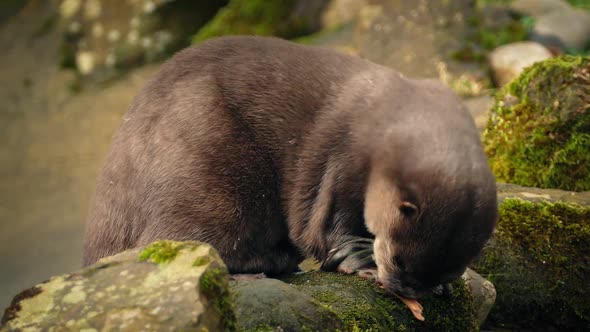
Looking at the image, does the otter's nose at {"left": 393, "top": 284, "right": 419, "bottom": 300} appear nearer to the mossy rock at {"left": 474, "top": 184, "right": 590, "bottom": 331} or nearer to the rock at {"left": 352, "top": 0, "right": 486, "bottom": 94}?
the mossy rock at {"left": 474, "top": 184, "right": 590, "bottom": 331}

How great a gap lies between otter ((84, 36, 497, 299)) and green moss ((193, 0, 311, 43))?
7403 millimetres

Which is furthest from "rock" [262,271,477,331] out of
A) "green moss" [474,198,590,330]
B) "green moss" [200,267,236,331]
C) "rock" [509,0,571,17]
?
"rock" [509,0,571,17]

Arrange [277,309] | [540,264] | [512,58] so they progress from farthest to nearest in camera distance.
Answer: [512,58] < [540,264] < [277,309]

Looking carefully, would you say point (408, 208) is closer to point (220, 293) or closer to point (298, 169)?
point (298, 169)

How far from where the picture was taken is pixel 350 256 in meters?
4.07

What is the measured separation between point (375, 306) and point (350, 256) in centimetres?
41

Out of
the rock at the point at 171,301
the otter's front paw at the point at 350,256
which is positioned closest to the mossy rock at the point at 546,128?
the otter's front paw at the point at 350,256

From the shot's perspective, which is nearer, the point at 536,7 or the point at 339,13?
the point at 339,13

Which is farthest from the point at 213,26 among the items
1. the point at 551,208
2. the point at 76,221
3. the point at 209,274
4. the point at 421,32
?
the point at 209,274

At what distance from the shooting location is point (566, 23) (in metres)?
11.5

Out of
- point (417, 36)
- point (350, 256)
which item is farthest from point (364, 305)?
point (417, 36)

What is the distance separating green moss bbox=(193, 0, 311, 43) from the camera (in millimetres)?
11516

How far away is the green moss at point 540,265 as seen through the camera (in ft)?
15.6

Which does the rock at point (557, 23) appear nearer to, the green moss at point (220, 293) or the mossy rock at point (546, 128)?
the mossy rock at point (546, 128)
